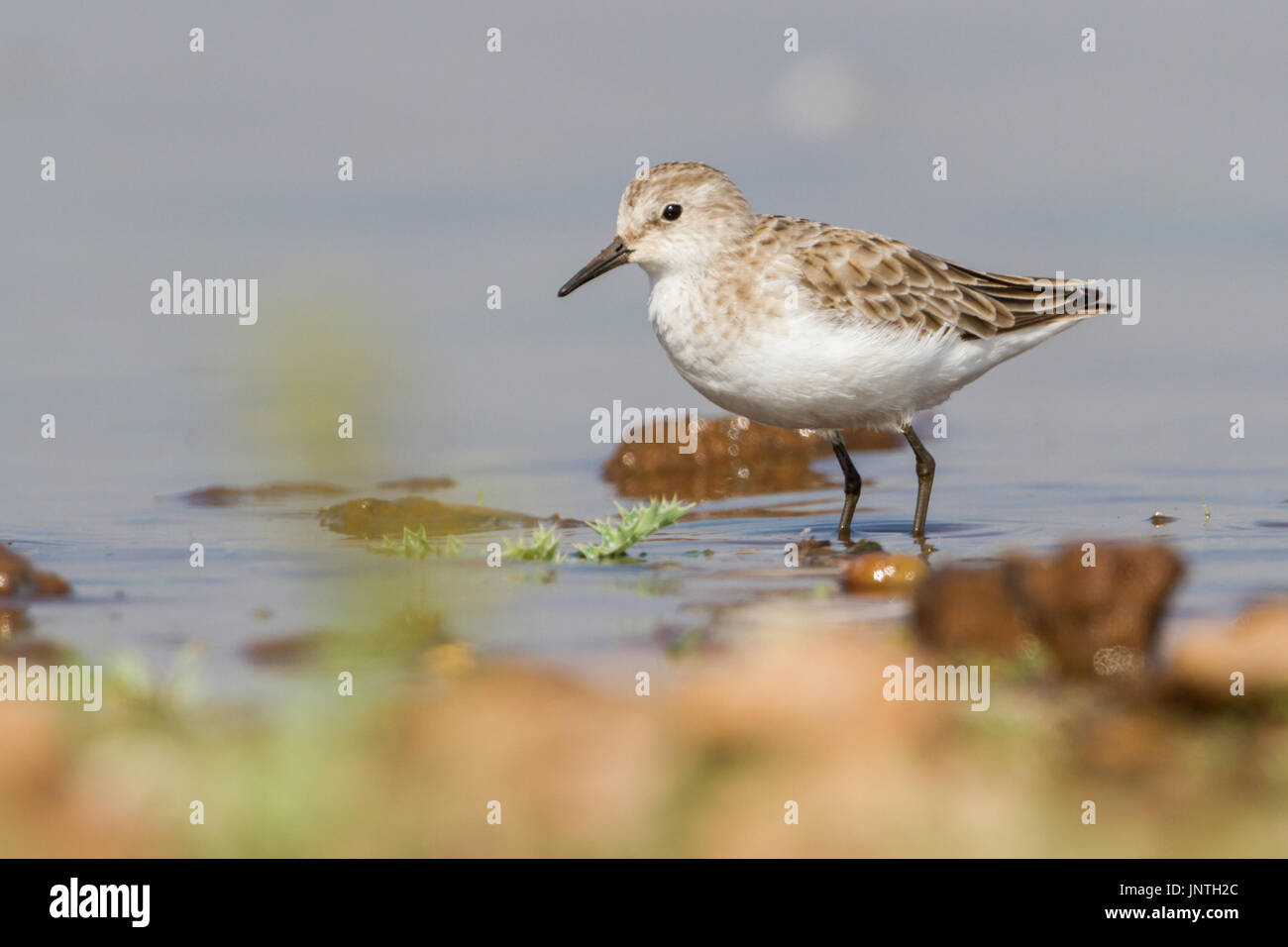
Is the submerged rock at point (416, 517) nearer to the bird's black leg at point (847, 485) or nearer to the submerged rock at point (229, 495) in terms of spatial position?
the submerged rock at point (229, 495)

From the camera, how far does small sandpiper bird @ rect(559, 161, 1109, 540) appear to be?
346 inches

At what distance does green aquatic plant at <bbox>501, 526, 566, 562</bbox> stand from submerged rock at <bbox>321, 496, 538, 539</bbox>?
1.02 m

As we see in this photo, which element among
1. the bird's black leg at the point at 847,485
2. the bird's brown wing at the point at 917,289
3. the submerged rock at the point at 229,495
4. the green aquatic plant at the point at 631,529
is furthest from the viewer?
the submerged rock at the point at 229,495

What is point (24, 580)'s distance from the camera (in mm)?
7359

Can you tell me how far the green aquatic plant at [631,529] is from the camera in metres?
8.05

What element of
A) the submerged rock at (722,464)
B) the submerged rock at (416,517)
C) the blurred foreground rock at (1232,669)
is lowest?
the blurred foreground rock at (1232,669)

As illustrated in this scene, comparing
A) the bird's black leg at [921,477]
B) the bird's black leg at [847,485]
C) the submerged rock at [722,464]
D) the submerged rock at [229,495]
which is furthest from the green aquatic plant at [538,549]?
the submerged rock at [722,464]

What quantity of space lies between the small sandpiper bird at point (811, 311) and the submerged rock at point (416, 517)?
1354mm

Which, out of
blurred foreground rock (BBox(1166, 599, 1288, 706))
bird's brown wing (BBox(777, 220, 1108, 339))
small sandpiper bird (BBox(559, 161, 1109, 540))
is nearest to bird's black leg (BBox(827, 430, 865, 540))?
small sandpiper bird (BBox(559, 161, 1109, 540))

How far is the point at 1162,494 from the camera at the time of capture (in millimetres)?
10070

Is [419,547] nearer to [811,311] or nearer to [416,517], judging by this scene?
[416,517]

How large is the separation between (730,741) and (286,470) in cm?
170

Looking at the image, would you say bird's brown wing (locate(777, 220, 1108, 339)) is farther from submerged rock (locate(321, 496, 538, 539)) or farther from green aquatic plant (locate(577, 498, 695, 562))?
submerged rock (locate(321, 496, 538, 539))
